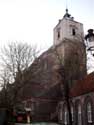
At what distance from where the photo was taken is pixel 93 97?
1302 inches

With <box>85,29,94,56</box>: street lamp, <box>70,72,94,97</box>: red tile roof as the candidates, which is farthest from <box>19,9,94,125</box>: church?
<box>85,29,94,56</box>: street lamp

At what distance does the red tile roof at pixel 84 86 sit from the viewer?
3506 centimetres

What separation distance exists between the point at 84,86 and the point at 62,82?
6.12 m

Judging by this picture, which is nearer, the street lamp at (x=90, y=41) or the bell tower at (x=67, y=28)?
the street lamp at (x=90, y=41)

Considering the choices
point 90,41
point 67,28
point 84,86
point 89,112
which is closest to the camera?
point 90,41

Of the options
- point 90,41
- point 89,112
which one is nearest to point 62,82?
point 89,112

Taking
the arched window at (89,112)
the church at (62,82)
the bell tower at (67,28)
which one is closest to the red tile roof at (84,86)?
the church at (62,82)

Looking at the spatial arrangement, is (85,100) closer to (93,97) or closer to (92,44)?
(93,97)

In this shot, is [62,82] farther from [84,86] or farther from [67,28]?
[67,28]

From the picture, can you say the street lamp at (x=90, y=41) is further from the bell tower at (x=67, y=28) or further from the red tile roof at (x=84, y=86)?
the bell tower at (x=67, y=28)

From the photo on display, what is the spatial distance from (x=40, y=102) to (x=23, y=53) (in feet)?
48.3

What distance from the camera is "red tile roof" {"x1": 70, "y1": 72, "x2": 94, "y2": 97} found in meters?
35.1

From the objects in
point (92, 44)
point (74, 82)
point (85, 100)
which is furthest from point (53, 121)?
point (92, 44)

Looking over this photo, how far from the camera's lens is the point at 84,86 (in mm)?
37344
